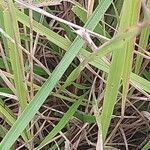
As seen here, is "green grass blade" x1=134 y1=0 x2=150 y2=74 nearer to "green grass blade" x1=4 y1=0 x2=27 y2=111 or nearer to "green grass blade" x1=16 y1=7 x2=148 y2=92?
"green grass blade" x1=16 y1=7 x2=148 y2=92

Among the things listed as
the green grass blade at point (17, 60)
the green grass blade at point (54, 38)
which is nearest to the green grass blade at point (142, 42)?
the green grass blade at point (54, 38)

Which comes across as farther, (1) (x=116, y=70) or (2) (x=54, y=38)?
(2) (x=54, y=38)

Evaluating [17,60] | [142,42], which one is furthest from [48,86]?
[142,42]

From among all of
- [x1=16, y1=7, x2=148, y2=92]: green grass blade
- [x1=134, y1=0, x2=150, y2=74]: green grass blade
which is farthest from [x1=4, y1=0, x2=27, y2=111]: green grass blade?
[x1=134, y1=0, x2=150, y2=74]: green grass blade

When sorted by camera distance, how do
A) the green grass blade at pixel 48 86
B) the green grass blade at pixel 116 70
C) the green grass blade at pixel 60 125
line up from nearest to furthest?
1. the green grass blade at pixel 116 70
2. the green grass blade at pixel 48 86
3. the green grass blade at pixel 60 125

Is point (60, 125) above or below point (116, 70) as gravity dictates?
below

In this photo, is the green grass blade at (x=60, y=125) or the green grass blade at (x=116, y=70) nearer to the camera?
the green grass blade at (x=116, y=70)

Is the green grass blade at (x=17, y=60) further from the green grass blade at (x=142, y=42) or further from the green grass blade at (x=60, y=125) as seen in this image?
the green grass blade at (x=142, y=42)

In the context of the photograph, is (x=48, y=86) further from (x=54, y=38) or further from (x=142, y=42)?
(x=142, y=42)

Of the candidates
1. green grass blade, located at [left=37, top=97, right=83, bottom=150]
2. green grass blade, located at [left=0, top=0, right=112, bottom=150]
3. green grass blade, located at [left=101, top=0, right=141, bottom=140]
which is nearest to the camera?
green grass blade, located at [left=101, top=0, right=141, bottom=140]
